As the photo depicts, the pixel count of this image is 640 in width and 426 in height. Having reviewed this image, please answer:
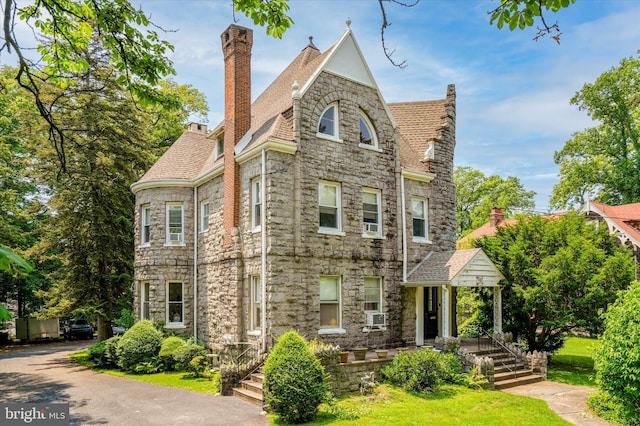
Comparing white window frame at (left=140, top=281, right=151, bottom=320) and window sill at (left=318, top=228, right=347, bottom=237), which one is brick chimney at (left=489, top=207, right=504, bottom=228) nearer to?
window sill at (left=318, top=228, right=347, bottom=237)

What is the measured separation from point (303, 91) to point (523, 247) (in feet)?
33.9

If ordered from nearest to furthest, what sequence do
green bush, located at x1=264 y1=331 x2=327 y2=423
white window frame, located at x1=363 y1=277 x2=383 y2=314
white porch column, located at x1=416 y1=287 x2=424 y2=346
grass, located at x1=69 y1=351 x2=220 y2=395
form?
green bush, located at x1=264 y1=331 x2=327 y2=423 < grass, located at x1=69 y1=351 x2=220 y2=395 < white window frame, located at x1=363 y1=277 x2=383 y2=314 < white porch column, located at x1=416 y1=287 x2=424 y2=346

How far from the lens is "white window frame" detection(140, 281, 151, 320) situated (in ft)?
68.6

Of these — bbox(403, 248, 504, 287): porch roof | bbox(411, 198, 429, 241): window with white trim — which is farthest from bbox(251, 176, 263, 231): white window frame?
bbox(411, 198, 429, 241): window with white trim

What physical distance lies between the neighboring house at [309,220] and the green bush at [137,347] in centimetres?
150

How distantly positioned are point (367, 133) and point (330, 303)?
650 cm

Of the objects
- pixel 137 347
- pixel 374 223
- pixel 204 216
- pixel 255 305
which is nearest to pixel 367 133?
pixel 374 223

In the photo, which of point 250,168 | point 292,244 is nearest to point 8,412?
point 292,244

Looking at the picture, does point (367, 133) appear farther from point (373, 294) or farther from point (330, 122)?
point (373, 294)

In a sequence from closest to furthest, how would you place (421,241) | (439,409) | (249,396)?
1. (439,409)
2. (249,396)
3. (421,241)

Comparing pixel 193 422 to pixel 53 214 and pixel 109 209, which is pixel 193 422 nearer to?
pixel 109 209

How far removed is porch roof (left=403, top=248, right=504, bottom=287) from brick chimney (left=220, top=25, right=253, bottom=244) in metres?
7.37

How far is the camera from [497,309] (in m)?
18.6

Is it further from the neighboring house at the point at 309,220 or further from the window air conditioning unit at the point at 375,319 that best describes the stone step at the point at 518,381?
the window air conditioning unit at the point at 375,319
